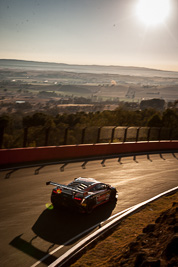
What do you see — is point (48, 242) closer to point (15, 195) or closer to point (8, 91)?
point (15, 195)

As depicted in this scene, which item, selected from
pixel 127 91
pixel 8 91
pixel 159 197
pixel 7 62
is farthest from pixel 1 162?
pixel 127 91

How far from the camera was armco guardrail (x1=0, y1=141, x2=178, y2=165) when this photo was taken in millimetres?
16203

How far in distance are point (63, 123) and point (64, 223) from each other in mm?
35196

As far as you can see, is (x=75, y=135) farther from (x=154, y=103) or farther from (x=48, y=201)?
(x=154, y=103)

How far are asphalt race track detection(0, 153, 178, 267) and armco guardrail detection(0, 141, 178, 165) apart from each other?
1.48 metres

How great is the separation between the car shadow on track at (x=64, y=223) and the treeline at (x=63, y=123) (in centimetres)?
734

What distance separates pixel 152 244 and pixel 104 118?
4708cm

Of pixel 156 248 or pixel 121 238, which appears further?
pixel 121 238

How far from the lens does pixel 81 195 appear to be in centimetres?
962

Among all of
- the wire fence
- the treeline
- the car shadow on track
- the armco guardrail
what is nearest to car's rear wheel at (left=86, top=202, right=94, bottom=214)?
the car shadow on track

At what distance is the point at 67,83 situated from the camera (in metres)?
130

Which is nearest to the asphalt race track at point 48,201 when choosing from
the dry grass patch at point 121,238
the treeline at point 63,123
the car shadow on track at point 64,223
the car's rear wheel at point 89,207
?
the car shadow on track at point 64,223

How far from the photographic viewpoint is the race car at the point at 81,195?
9500 mm

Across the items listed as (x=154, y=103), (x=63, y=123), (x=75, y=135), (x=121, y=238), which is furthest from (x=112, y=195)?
(x=154, y=103)
